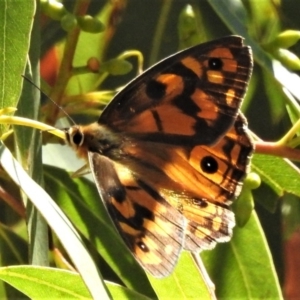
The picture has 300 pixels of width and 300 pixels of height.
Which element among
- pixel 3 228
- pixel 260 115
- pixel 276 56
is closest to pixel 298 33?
pixel 276 56

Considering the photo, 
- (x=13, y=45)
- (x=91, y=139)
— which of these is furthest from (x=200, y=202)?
(x=13, y=45)

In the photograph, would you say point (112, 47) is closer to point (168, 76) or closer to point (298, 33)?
point (298, 33)

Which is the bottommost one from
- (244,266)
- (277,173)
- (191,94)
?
(244,266)

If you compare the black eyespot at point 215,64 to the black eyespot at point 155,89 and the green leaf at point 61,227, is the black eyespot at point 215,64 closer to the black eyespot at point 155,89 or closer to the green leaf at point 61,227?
the black eyespot at point 155,89

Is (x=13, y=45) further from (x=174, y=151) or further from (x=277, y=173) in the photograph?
(x=277, y=173)

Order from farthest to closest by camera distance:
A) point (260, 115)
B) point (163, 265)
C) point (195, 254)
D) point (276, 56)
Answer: point (260, 115), point (276, 56), point (195, 254), point (163, 265)

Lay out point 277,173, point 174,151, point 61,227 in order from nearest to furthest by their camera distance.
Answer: point 61,227 < point 174,151 < point 277,173
